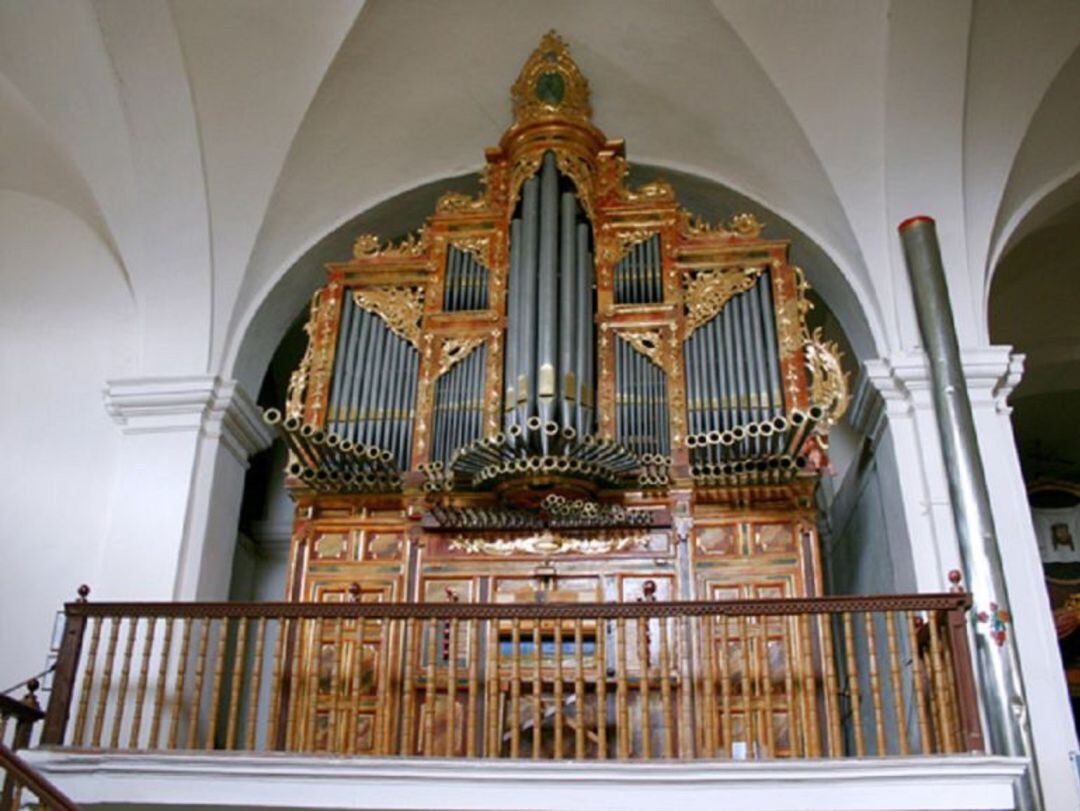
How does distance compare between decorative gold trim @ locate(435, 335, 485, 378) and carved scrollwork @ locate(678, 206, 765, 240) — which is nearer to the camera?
decorative gold trim @ locate(435, 335, 485, 378)

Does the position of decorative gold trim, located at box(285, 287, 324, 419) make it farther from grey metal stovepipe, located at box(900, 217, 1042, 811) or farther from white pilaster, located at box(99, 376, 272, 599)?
grey metal stovepipe, located at box(900, 217, 1042, 811)

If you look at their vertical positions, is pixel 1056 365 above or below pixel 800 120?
below

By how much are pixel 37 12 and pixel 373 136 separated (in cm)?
266

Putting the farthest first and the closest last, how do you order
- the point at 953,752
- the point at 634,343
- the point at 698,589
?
the point at 634,343, the point at 698,589, the point at 953,752

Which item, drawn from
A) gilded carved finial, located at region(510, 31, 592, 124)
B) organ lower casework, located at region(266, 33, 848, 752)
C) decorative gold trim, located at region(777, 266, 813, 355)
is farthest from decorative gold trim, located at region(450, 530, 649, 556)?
gilded carved finial, located at region(510, 31, 592, 124)

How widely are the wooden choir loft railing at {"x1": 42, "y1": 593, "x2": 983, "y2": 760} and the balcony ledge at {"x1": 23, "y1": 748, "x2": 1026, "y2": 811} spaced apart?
5.6 inches

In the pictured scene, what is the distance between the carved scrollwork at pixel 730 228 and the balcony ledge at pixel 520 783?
4482mm

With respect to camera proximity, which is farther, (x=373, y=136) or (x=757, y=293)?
(x=373, y=136)

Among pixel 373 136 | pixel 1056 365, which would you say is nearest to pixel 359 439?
pixel 373 136

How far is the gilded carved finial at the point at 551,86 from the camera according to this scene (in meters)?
9.46

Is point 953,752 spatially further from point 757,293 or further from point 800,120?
point 800,120

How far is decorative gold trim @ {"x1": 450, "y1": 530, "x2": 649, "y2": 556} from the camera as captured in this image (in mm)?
8383

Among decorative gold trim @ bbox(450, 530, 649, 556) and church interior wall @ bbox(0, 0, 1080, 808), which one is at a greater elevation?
church interior wall @ bbox(0, 0, 1080, 808)

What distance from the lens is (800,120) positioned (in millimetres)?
9055
